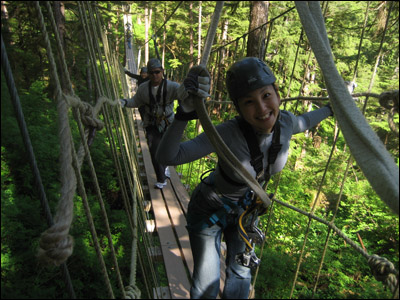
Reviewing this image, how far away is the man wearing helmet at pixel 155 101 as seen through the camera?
2709 mm

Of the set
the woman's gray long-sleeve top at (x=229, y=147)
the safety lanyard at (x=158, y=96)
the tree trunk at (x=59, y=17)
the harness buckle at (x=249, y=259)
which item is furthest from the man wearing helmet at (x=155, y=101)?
the tree trunk at (x=59, y=17)

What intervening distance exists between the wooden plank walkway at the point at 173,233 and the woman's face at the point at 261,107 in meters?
1.41

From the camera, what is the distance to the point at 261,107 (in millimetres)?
1137

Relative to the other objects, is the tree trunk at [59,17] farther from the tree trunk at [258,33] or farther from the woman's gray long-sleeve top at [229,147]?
the woman's gray long-sleeve top at [229,147]

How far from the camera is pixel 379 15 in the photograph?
9.89 ft

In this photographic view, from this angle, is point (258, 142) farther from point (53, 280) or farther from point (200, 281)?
A: point (53, 280)

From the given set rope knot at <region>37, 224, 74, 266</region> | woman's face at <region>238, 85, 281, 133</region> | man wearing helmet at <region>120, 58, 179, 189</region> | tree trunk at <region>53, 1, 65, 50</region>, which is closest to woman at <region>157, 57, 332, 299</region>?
woman's face at <region>238, 85, 281, 133</region>

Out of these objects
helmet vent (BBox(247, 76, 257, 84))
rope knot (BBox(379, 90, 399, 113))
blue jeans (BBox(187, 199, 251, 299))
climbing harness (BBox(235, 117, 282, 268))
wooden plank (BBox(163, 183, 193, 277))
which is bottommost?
wooden plank (BBox(163, 183, 193, 277))

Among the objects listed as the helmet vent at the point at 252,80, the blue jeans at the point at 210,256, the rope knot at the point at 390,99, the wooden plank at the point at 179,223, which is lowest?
the wooden plank at the point at 179,223

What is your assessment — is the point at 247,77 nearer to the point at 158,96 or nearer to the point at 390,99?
the point at 390,99

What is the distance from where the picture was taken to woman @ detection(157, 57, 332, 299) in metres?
1.13

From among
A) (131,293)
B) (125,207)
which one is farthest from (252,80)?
(125,207)

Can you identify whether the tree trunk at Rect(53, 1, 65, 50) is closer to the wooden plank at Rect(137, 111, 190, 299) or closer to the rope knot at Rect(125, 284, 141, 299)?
the wooden plank at Rect(137, 111, 190, 299)

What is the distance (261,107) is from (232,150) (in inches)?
8.8
